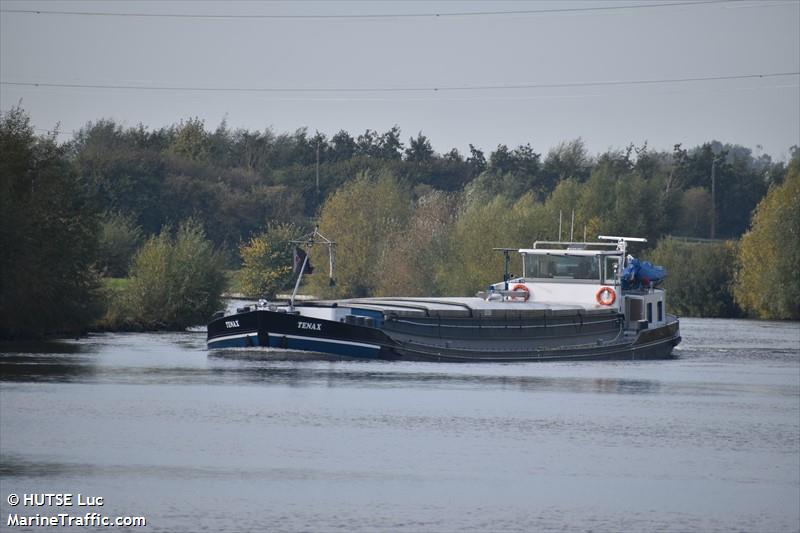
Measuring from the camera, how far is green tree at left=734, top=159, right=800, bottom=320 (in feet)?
329

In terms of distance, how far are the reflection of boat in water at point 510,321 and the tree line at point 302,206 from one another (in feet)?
32.5

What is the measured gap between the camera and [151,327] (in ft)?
251

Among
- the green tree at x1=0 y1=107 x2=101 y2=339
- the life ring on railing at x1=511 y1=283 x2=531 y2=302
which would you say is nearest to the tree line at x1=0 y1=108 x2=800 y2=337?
the green tree at x1=0 y1=107 x2=101 y2=339

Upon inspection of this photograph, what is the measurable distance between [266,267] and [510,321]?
167 feet

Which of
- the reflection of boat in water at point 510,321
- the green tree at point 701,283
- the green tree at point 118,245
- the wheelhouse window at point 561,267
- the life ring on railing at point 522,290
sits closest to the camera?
the reflection of boat in water at point 510,321

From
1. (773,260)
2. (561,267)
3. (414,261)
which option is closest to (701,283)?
(773,260)

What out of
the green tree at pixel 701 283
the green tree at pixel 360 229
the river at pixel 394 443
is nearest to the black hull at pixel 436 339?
the river at pixel 394 443

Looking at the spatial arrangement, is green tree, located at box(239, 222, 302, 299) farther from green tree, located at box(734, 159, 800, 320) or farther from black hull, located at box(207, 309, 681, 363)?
black hull, located at box(207, 309, 681, 363)

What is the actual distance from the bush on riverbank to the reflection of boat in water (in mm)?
15704

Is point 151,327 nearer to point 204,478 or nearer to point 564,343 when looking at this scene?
point 564,343

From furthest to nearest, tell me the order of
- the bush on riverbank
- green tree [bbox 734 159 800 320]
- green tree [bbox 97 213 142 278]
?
green tree [bbox 734 159 800 320]
green tree [bbox 97 213 142 278]
the bush on riverbank

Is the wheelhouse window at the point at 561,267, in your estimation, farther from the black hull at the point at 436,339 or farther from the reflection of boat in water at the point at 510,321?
the black hull at the point at 436,339

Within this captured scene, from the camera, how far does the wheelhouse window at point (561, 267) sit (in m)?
66.1

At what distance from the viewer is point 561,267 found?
218 feet
